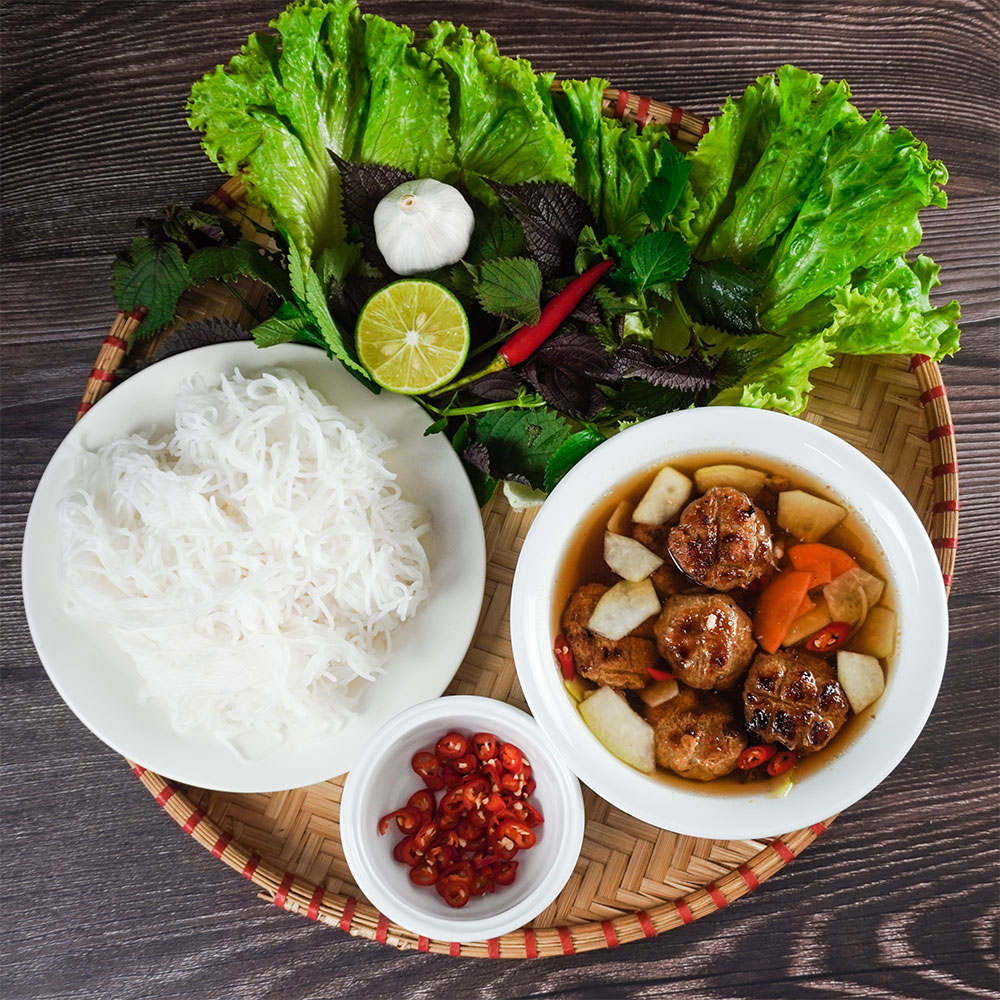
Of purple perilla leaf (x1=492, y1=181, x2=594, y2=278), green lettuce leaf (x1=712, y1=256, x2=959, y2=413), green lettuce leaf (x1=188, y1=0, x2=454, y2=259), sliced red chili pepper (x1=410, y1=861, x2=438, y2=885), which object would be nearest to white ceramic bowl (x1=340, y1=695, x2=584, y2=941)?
sliced red chili pepper (x1=410, y1=861, x2=438, y2=885)

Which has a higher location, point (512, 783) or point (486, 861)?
point (512, 783)

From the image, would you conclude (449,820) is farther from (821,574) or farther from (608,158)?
(608,158)

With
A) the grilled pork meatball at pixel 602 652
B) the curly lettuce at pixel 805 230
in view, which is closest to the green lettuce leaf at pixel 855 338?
the curly lettuce at pixel 805 230

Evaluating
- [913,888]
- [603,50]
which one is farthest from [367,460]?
[913,888]

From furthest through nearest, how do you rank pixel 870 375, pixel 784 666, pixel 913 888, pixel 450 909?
pixel 913 888
pixel 870 375
pixel 450 909
pixel 784 666

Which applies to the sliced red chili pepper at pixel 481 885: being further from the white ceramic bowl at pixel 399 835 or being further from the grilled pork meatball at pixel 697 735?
the grilled pork meatball at pixel 697 735

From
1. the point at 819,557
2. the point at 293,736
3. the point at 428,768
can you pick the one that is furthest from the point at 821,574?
the point at 293,736

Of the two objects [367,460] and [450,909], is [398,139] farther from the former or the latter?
[450,909]

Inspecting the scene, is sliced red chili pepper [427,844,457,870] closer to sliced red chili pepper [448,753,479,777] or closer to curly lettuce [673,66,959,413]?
sliced red chili pepper [448,753,479,777]
